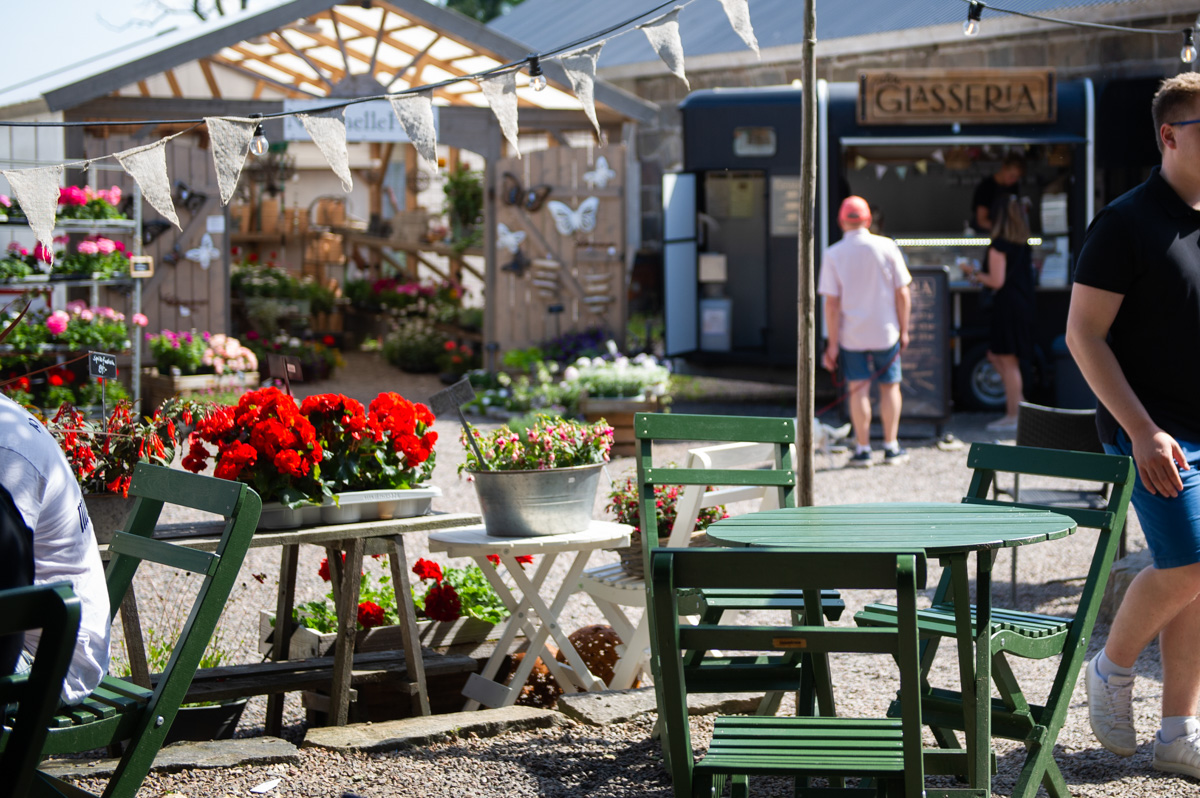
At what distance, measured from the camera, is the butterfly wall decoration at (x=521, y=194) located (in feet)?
40.2

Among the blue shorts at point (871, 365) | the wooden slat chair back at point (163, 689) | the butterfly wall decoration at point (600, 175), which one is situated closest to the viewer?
the wooden slat chair back at point (163, 689)

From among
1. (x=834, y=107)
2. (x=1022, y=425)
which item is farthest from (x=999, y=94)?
(x=1022, y=425)

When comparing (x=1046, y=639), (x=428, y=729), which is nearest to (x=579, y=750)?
(x=428, y=729)

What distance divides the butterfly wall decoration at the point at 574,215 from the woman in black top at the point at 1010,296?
3802 millimetres

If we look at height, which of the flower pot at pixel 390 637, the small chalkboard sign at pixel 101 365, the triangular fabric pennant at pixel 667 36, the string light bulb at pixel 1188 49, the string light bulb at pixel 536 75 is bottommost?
the flower pot at pixel 390 637

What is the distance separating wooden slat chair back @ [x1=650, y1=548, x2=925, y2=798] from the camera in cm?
200

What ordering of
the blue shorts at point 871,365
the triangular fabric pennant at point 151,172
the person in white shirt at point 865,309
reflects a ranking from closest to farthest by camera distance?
the triangular fabric pennant at point 151,172 → the person in white shirt at point 865,309 → the blue shorts at point 871,365

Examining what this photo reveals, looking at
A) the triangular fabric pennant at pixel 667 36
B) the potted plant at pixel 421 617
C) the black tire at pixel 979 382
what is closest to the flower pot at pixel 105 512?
the potted plant at pixel 421 617

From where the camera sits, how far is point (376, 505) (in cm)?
382

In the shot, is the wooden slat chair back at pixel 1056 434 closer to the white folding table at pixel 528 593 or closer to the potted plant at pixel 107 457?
the white folding table at pixel 528 593

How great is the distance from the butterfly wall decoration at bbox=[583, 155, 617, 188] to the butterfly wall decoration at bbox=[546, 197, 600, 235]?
139 mm

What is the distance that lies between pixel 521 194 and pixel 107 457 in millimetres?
8877

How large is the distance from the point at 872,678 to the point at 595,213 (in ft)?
27.1

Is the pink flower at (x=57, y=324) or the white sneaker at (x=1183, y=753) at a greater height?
the pink flower at (x=57, y=324)
